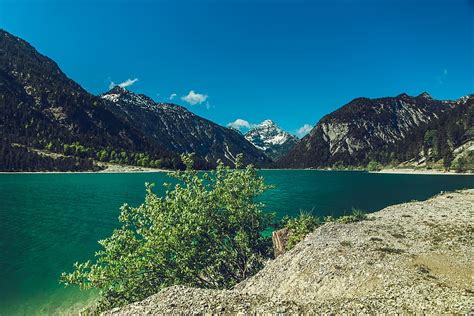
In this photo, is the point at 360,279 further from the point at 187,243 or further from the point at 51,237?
the point at 51,237

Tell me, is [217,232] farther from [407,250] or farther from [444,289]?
[444,289]

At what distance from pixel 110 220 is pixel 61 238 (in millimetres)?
15819

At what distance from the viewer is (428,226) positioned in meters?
35.3

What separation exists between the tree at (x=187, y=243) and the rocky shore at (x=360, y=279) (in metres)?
3.86

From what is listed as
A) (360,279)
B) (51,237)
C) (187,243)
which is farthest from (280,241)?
(51,237)

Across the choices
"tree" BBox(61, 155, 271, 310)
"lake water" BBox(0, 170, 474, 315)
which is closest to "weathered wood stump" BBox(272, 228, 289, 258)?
"tree" BBox(61, 155, 271, 310)

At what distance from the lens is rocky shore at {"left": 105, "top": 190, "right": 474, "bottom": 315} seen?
16.2m

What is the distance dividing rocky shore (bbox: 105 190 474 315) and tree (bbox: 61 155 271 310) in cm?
386

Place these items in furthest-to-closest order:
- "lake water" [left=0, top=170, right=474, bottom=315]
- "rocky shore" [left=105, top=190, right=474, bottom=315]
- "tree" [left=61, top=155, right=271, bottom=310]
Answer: "lake water" [left=0, top=170, right=474, bottom=315]
"tree" [left=61, top=155, right=271, bottom=310]
"rocky shore" [left=105, top=190, right=474, bottom=315]

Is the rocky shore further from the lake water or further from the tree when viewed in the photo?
the lake water

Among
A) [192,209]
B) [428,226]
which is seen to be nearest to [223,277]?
[192,209]

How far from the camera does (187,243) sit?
2744 centimetres

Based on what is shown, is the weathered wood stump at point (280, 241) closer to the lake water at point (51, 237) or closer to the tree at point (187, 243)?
the tree at point (187, 243)

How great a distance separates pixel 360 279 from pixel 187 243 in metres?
13.9
